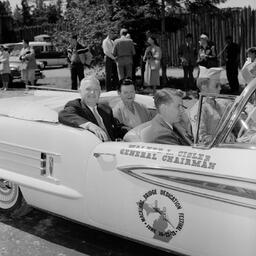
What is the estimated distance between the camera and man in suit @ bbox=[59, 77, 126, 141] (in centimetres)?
388

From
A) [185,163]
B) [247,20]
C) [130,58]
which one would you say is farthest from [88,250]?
[247,20]

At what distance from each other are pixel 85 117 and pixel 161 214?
1298 millimetres

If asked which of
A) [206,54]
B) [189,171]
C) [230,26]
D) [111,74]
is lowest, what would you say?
[111,74]

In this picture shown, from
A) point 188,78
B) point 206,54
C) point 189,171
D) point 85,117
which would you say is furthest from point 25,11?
point 189,171

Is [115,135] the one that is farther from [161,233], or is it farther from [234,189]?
[234,189]

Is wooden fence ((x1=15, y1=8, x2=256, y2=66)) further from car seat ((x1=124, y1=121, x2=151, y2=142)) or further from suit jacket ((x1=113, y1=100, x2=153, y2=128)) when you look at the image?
car seat ((x1=124, y1=121, x2=151, y2=142))

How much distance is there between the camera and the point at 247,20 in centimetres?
1958

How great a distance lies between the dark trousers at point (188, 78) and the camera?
1359 centimetres

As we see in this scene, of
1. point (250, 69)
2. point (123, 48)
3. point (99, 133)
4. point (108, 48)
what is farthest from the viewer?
point (108, 48)

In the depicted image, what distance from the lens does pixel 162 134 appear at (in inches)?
134

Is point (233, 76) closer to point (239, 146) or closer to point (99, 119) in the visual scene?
point (99, 119)

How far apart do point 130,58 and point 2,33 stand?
2704cm

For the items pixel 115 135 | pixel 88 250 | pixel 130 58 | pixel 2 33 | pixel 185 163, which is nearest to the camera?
pixel 185 163

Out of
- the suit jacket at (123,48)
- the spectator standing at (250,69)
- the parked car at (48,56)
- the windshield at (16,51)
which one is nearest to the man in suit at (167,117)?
the spectator standing at (250,69)
